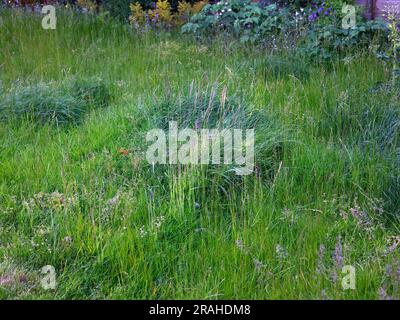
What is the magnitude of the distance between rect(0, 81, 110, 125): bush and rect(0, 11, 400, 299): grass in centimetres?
10

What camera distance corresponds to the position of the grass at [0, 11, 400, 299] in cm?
314

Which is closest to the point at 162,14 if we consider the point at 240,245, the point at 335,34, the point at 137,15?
the point at 137,15

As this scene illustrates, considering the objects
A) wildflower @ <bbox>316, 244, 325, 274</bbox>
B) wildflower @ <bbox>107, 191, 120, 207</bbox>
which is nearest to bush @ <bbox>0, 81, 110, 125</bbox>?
wildflower @ <bbox>107, 191, 120, 207</bbox>

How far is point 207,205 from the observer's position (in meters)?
3.82

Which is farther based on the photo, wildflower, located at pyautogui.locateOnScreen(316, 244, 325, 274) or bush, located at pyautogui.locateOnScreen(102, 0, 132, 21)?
bush, located at pyautogui.locateOnScreen(102, 0, 132, 21)

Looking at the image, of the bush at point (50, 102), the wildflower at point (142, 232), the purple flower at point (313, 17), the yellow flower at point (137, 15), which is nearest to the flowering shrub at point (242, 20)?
the purple flower at point (313, 17)

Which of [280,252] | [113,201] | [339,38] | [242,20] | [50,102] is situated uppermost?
[242,20]

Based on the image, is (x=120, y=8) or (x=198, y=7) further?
(x=120, y=8)

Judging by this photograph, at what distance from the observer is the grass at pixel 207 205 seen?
124 inches

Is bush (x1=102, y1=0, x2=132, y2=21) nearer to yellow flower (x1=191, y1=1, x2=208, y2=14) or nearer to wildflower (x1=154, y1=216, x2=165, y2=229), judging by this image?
yellow flower (x1=191, y1=1, x2=208, y2=14)

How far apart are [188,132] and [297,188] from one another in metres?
A: 0.91

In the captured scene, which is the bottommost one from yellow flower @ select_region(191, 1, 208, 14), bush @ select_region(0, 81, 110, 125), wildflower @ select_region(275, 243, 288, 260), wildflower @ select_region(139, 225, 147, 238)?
wildflower @ select_region(275, 243, 288, 260)

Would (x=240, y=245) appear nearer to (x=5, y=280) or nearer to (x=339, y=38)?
(x=5, y=280)

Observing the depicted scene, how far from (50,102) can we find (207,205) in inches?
81.2
